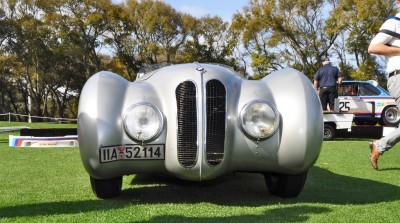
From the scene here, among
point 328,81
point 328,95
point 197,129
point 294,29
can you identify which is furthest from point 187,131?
point 294,29

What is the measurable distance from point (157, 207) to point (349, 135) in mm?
10706

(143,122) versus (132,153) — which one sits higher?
(143,122)

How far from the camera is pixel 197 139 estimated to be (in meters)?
3.50

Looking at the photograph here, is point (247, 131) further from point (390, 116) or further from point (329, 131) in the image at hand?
point (390, 116)

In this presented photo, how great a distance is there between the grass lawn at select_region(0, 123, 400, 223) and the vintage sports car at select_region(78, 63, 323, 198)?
311 millimetres

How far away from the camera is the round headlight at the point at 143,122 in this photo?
3.54m

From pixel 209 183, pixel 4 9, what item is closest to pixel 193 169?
pixel 209 183

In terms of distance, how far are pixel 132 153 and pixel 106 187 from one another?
1.72ft

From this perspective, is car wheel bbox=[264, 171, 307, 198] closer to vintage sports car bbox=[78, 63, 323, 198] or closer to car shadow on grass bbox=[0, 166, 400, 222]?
car shadow on grass bbox=[0, 166, 400, 222]

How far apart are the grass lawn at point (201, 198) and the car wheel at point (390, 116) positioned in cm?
846

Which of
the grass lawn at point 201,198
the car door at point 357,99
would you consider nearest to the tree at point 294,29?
the car door at point 357,99

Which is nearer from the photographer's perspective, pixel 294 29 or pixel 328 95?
pixel 328 95

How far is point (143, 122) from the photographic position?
3.58m

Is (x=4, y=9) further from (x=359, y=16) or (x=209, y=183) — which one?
(x=209, y=183)
